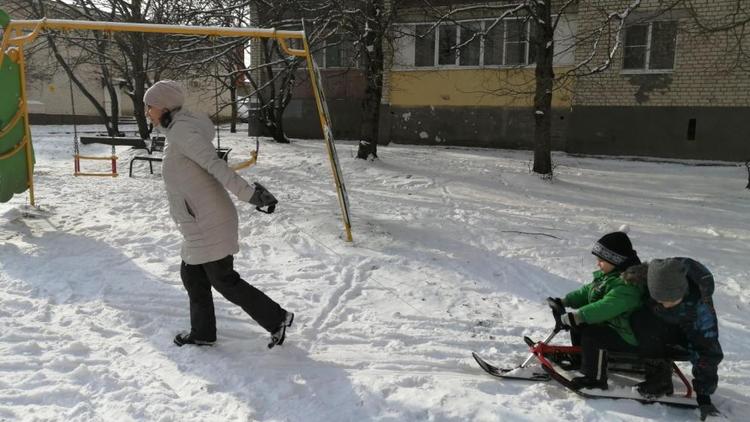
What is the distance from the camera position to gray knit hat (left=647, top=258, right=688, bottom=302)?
2.68m

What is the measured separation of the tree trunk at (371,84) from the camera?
10633mm

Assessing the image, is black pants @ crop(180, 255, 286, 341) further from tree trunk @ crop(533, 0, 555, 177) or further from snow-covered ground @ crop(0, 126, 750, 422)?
tree trunk @ crop(533, 0, 555, 177)

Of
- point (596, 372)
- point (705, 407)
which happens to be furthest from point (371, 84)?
point (705, 407)

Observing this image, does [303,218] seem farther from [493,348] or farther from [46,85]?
[46,85]

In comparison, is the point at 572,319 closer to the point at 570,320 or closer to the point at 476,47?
the point at 570,320

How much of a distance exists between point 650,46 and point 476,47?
15.2 feet

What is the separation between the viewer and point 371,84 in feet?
36.8

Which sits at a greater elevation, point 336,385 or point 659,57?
point 659,57

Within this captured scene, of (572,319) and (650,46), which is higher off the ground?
(650,46)

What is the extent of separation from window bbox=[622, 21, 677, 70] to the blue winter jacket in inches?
511

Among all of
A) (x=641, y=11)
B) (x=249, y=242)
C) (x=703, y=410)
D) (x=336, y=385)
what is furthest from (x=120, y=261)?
(x=641, y=11)

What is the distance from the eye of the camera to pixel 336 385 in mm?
3143

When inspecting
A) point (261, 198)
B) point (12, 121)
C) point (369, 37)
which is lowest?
point (261, 198)

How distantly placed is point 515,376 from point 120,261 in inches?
160
